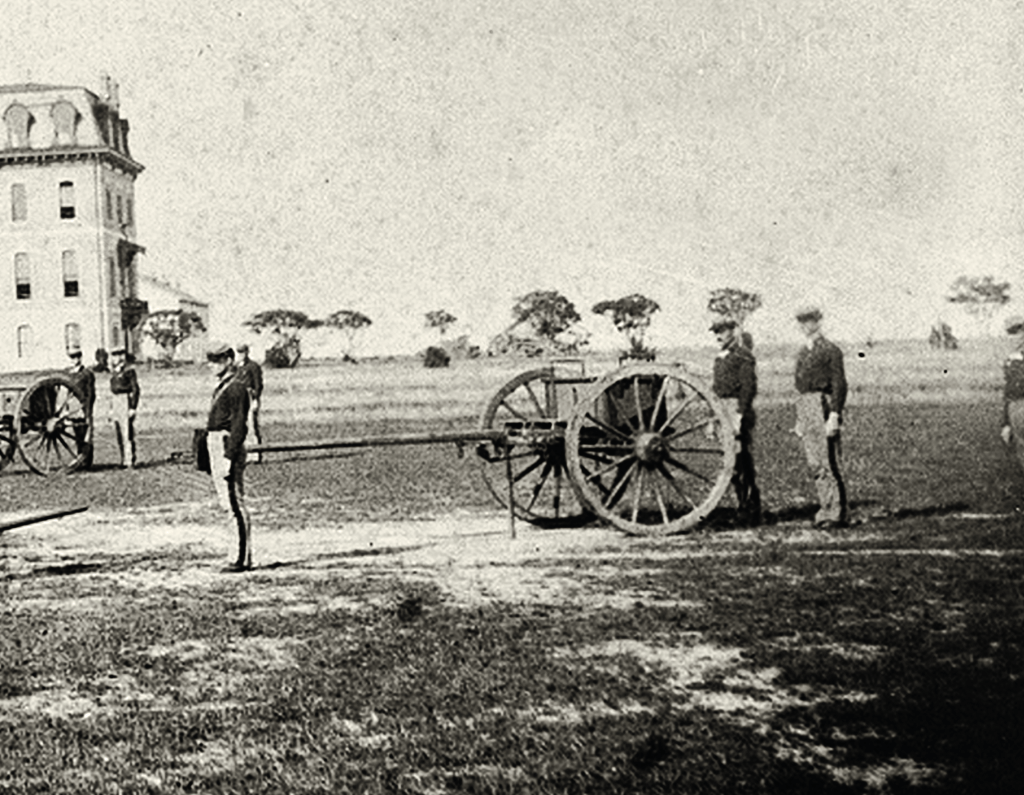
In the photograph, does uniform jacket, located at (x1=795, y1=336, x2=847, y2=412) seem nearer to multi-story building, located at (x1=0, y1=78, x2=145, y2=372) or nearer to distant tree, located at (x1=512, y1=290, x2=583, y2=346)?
distant tree, located at (x1=512, y1=290, x2=583, y2=346)

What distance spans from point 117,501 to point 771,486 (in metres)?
7.73

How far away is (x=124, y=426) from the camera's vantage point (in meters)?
18.1

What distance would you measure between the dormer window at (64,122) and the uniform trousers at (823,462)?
5183 centimetres

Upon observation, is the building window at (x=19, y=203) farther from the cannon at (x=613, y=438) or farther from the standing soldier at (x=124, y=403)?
the cannon at (x=613, y=438)

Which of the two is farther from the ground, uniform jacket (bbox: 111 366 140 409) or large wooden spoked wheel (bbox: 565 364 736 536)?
uniform jacket (bbox: 111 366 140 409)

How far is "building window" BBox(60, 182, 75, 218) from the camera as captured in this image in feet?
183

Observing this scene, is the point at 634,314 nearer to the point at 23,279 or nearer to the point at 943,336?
the point at 943,336

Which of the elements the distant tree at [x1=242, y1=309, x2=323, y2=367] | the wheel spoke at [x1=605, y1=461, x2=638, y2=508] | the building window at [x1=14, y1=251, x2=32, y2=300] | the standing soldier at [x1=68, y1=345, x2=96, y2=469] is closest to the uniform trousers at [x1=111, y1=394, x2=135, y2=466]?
the standing soldier at [x1=68, y1=345, x2=96, y2=469]

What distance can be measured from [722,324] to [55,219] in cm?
5098

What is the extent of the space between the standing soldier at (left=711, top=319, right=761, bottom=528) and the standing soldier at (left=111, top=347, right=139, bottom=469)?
33.3 ft

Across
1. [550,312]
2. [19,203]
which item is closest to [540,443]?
[550,312]

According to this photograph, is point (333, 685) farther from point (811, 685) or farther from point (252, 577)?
point (252, 577)

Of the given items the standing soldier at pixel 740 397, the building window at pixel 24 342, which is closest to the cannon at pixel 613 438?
the standing soldier at pixel 740 397

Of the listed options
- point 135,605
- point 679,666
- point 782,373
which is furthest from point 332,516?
point 782,373
